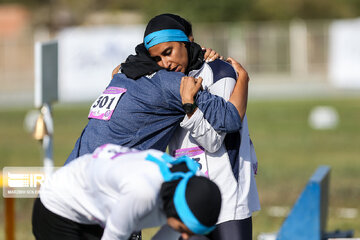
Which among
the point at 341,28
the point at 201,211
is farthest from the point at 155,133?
the point at 341,28

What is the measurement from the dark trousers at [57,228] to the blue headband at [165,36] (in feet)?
3.61

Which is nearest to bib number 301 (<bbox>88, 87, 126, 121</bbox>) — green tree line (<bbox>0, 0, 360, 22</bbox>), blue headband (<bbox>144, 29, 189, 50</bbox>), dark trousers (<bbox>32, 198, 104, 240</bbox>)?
blue headband (<bbox>144, 29, 189, 50</bbox>)

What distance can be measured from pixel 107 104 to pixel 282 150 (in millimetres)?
11712

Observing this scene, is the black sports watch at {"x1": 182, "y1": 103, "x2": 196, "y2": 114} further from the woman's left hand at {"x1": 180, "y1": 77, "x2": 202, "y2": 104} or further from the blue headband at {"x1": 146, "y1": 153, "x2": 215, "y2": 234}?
the blue headband at {"x1": 146, "y1": 153, "x2": 215, "y2": 234}

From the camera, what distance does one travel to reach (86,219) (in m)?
3.78

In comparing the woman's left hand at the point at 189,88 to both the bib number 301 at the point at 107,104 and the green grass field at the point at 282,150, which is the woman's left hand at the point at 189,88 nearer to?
the bib number 301 at the point at 107,104

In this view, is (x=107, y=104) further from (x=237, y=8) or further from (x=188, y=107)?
(x=237, y=8)

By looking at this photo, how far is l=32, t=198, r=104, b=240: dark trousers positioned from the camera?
12.6 ft

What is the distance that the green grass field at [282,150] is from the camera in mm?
9828

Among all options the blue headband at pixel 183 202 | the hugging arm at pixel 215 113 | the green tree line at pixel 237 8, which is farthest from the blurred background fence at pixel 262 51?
the blue headband at pixel 183 202

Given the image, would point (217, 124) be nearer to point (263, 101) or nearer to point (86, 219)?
point (86, 219)

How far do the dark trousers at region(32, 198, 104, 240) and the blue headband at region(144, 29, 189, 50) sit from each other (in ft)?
3.61

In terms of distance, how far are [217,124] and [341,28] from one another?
29.2 metres

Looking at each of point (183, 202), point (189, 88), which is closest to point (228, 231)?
point (189, 88)
